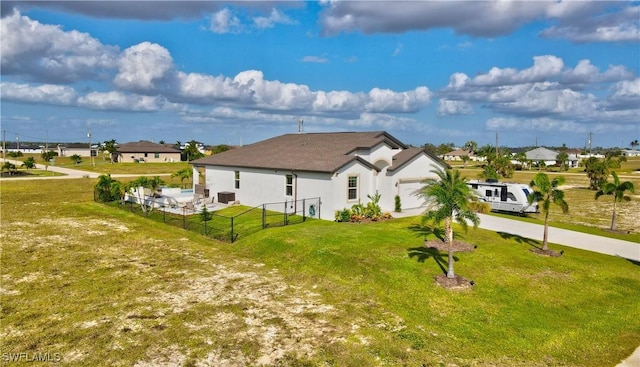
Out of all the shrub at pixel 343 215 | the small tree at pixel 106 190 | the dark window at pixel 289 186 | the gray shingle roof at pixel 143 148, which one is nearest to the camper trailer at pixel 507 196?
the shrub at pixel 343 215

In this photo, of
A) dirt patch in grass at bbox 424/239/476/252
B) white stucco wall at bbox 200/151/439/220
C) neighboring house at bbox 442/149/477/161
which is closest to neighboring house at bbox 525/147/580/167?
neighboring house at bbox 442/149/477/161

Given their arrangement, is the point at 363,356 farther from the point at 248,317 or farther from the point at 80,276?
the point at 80,276

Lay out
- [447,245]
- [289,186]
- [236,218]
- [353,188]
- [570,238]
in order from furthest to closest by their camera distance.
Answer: [289,186]
[236,218]
[353,188]
[570,238]
[447,245]

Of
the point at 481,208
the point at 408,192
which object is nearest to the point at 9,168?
the point at 408,192

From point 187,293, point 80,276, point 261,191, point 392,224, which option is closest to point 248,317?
point 187,293

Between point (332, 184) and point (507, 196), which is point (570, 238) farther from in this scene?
point (332, 184)

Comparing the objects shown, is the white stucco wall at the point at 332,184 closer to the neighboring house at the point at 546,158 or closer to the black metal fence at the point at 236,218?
the black metal fence at the point at 236,218
